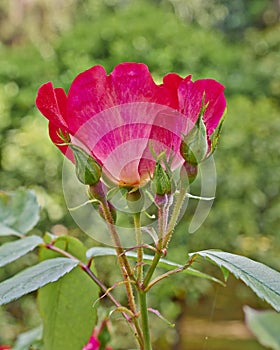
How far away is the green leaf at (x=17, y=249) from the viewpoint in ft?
1.32

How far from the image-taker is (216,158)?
216cm

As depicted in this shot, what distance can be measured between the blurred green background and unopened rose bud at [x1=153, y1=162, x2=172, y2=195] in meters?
0.64

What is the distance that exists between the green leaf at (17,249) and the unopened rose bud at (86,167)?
0.12m

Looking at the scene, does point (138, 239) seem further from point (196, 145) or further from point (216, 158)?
point (216, 158)

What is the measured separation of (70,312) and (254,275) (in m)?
0.14

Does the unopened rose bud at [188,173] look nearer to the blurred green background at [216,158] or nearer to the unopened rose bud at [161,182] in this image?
the unopened rose bud at [161,182]

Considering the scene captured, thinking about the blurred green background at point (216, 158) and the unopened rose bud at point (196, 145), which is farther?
the blurred green background at point (216, 158)

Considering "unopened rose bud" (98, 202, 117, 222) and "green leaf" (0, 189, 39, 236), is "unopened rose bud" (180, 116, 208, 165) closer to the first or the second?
"unopened rose bud" (98, 202, 117, 222)

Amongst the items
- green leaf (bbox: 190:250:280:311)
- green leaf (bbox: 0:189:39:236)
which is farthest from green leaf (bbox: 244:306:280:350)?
green leaf (bbox: 190:250:280:311)

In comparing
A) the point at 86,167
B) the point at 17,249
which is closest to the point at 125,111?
the point at 86,167

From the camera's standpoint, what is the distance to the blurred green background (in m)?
1.98

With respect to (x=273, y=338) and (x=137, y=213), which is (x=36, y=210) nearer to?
(x=137, y=213)

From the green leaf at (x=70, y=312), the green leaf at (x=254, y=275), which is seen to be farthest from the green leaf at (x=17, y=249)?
the green leaf at (x=254, y=275)

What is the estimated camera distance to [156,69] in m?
3.22
